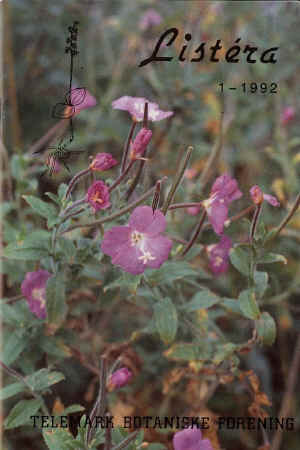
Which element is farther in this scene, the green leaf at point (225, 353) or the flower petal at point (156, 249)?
the green leaf at point (225, 353)

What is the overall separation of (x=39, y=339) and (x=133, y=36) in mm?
1153

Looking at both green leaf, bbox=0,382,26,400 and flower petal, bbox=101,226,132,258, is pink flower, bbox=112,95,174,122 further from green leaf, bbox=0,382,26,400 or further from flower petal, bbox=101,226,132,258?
green leaf, bbox=0,382,26,400

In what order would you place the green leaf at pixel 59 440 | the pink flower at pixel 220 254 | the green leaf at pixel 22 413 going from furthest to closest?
the pink flower at pixel 220 254
the green leaf at pixel 22 413
the green leaf at pixel 59 440

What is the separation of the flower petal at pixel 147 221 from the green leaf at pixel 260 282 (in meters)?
0.21

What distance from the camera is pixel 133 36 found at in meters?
1.75

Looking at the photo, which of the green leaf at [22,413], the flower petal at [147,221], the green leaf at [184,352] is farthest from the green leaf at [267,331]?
the green leaf at [22,413]

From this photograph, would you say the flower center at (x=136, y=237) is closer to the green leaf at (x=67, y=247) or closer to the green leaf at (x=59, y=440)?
the green leaf at (x=67, y=247)

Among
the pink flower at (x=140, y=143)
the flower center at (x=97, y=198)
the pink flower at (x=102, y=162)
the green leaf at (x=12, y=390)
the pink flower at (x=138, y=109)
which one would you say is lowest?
the green leaf at (x=12, y=390)

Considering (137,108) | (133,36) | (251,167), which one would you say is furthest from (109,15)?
(137,108)

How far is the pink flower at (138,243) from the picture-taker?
72 cm

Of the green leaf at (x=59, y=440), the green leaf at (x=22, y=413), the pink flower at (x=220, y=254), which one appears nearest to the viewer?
the green leaf at (x=59, y=440)

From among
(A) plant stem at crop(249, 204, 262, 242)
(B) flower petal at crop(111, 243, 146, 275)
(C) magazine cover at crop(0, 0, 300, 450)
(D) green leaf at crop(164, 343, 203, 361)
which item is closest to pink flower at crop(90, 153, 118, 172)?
(C) magazine cover at crop(0, 0, 300, 450)

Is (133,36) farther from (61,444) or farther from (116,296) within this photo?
(61,444)

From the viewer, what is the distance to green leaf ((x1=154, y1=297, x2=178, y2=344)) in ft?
2.65
